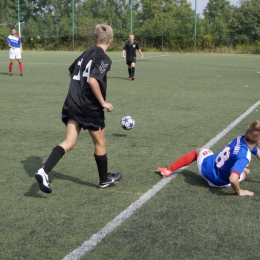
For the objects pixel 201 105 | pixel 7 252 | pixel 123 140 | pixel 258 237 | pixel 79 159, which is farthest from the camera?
pixel 201 105

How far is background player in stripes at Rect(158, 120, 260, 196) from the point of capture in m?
4.77

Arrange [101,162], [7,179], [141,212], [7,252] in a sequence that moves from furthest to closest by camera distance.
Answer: [7,179] → [101,162] → [141,212] → [7,252]

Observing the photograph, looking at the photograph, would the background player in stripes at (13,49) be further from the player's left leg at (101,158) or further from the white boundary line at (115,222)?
the player's left leg at (101,158)

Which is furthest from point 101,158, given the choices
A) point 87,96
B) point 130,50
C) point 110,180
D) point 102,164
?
point 130,50

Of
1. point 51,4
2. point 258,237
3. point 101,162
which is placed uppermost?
point 51,4

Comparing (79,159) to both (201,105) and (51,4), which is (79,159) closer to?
(201,105)

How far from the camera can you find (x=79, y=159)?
6.32 metres

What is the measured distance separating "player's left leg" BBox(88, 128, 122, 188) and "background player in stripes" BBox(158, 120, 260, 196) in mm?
1013

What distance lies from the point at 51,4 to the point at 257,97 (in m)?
55.8

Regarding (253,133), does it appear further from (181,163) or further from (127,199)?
(127,199)

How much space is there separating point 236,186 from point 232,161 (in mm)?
293

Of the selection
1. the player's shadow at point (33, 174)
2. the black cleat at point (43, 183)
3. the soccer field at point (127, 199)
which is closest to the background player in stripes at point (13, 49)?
the soccer field at point (127, 199)

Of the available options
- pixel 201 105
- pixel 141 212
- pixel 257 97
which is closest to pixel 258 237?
pixel 141 212

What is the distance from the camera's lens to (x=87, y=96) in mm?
4746
